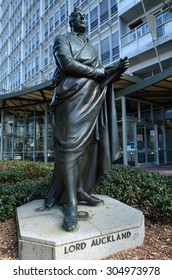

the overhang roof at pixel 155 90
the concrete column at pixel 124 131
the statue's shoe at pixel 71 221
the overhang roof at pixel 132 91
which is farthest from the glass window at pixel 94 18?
the statue's shoe at pixel 71 221

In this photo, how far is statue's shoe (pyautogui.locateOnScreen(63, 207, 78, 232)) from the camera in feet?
8.44

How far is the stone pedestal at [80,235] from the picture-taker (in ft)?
7.75

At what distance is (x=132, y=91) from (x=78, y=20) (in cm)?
935

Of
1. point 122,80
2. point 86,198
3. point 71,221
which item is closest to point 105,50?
point 122,80

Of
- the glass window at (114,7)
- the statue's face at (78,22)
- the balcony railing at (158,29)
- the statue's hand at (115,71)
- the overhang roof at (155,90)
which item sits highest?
the glass window at (114,7)

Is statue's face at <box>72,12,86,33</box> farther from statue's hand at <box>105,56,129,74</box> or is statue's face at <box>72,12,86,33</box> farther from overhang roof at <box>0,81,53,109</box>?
overhang roof at <box>0,81,53,109</box>

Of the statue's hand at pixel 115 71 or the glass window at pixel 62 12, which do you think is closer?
the statue's hand at pixel 115 71

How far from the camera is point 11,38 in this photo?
40531mm

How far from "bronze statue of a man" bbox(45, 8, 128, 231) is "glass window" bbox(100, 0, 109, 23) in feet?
62.6

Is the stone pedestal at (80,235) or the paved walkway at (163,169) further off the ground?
the stone pedestal at (80,235)

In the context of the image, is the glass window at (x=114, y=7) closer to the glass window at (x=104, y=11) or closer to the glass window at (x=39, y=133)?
the glass window at (x=104, y=11)

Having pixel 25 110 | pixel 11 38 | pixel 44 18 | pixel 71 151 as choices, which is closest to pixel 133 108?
pixel 25 110

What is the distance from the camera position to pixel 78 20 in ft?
10.6

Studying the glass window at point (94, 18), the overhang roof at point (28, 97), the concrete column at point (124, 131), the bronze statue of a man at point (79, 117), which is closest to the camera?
the bronze statue of a man at point (79, 117)
